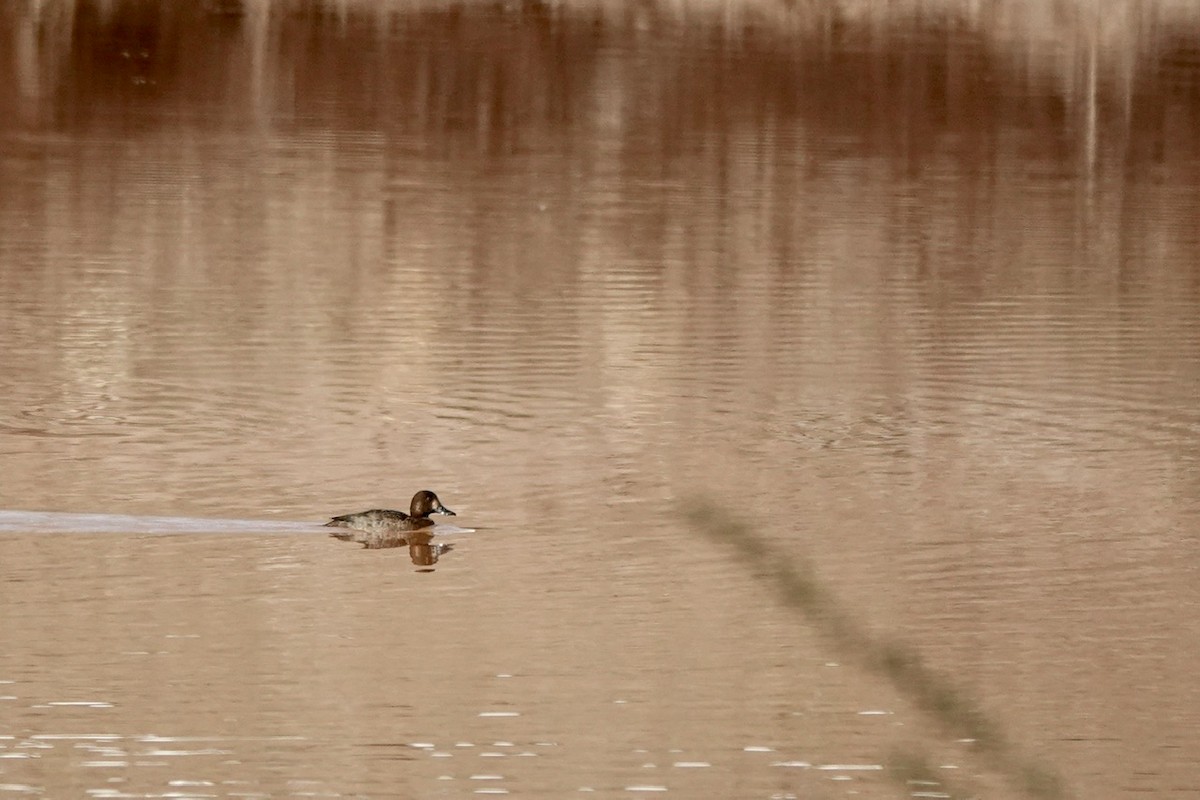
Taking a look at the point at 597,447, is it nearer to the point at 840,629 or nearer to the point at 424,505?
the point at 424,505

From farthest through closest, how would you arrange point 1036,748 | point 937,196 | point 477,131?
point 477,131 < point 937,196 < point 1036,748

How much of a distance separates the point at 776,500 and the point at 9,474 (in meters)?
3.37

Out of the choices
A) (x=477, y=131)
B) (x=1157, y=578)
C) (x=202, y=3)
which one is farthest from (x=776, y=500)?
→ (x=202, y=3)

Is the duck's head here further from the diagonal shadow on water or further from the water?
the diagonal shadow on water

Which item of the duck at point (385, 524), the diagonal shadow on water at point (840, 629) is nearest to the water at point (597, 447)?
the diagonal shadow on water at point (840, 629)

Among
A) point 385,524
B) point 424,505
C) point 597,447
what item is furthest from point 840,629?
point 597,447

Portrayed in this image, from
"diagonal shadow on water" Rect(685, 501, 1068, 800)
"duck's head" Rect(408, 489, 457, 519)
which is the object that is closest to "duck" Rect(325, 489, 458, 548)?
"duck's head" Rect(408, 489, 457, 519)

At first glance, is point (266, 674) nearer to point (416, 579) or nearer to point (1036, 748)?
point (416, 579)

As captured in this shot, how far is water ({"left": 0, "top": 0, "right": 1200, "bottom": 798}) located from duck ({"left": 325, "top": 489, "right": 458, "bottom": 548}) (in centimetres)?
18

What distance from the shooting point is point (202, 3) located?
130ft

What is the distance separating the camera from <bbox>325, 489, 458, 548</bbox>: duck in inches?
436

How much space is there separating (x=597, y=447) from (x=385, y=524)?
2195mm

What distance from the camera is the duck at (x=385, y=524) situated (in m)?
11.1

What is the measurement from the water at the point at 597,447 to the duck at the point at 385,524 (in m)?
0.18
